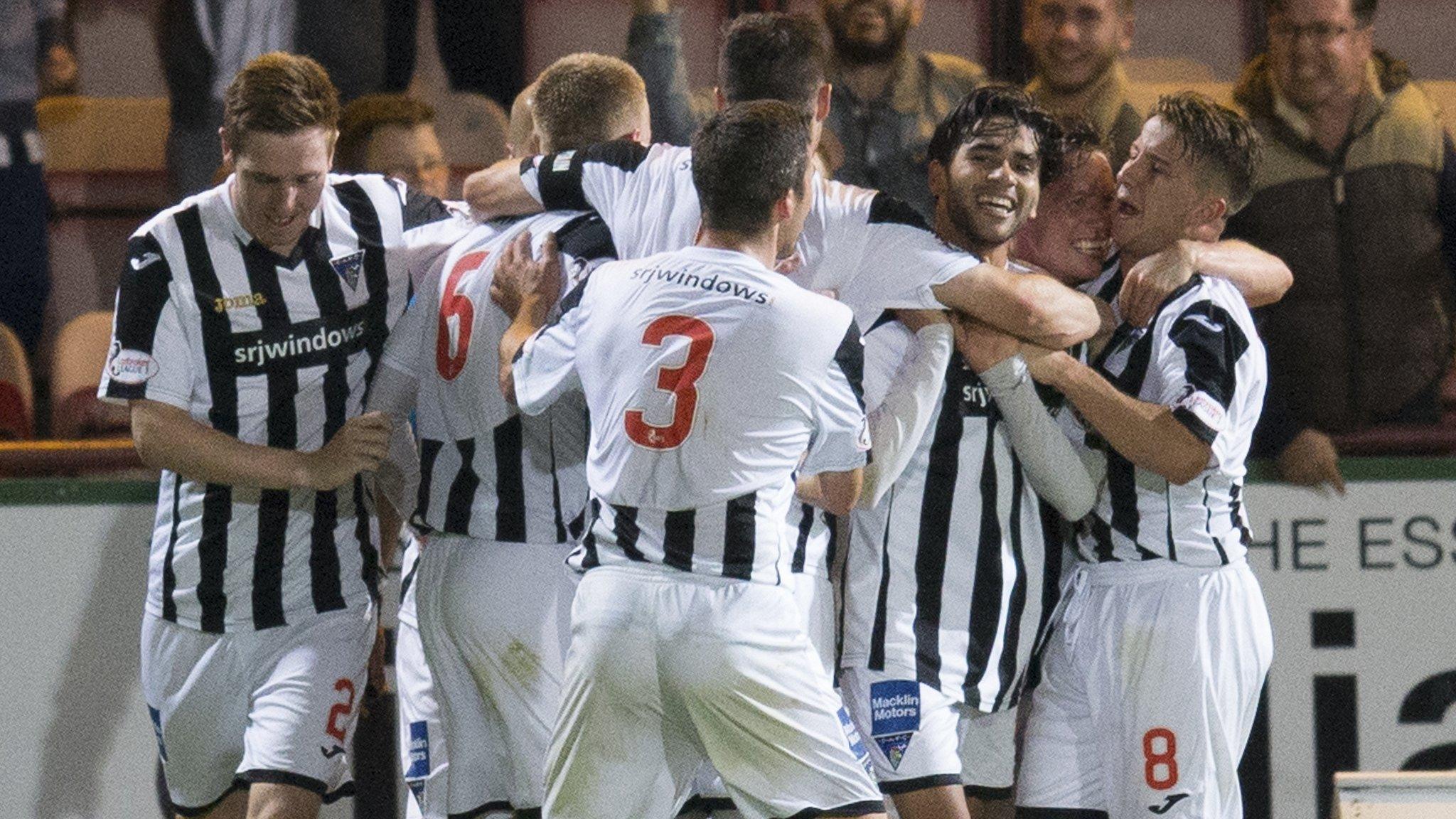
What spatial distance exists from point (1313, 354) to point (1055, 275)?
42.4 inches

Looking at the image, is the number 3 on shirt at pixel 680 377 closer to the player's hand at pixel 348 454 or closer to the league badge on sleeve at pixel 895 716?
the player's hand at pixel 348 454

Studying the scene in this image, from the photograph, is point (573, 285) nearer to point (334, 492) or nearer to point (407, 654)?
point (334, 492)

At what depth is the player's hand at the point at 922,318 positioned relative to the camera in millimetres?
4277

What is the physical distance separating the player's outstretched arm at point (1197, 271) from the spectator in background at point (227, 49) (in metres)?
2.89

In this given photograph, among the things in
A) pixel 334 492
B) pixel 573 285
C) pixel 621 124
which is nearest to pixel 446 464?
pixel 334 492

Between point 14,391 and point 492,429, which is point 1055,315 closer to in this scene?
point 492,429

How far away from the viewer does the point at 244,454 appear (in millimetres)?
4223

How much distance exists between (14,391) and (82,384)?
21 cm

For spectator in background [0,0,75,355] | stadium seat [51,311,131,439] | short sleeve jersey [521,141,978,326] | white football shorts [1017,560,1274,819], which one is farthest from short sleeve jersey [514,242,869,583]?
spectator in background [0,0,75,355]

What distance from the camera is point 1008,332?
13.9ft

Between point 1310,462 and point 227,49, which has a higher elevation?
point 227,49

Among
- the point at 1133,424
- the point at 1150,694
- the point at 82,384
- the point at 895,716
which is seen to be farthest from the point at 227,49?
the point at 1150,694

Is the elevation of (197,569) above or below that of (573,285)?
below

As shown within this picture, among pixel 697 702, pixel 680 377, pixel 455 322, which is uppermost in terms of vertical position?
pixel 455 322
